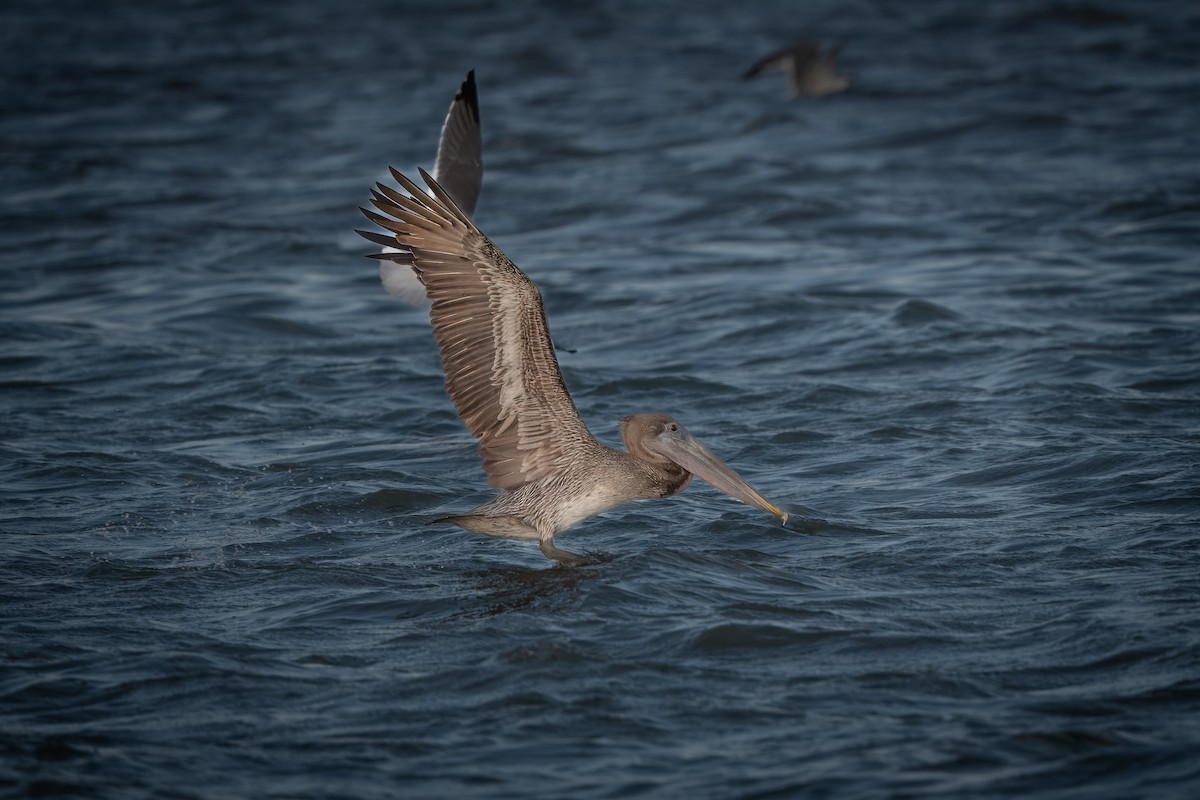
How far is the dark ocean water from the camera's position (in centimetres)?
436

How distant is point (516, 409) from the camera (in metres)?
5.84

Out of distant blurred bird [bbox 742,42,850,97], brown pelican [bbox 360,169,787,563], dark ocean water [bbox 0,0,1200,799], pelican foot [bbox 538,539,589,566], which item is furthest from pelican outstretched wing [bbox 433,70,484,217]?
distant blurred bird [bbox 742,42,850,97]

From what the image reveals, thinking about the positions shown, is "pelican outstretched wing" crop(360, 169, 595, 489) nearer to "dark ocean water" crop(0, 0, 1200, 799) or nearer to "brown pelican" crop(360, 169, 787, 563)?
"brown pelican" crop(360, 169, 787, 563)

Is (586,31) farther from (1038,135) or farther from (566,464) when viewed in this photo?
(566,464)

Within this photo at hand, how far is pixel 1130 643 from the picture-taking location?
4.80 meters

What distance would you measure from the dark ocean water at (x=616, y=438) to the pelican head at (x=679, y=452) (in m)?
0.34

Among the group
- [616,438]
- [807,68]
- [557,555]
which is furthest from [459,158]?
[807,68]

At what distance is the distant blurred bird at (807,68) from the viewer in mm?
16156

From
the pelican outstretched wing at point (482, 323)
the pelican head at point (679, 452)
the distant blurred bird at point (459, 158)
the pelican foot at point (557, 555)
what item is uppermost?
the distant blurred bird at point (459, 158)

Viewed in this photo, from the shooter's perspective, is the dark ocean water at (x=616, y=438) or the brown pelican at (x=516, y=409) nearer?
the dark ocean water at (x=616, y=438)

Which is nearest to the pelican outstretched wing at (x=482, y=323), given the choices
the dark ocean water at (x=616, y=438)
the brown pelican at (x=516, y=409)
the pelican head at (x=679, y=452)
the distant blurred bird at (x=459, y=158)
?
the brown pelican at (x=516, y=409)

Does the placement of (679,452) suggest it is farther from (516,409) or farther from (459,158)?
(459,158)

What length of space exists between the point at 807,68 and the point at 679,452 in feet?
38.7

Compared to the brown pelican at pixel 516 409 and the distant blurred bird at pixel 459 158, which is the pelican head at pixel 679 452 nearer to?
the brown pelican at pixel 516 409
